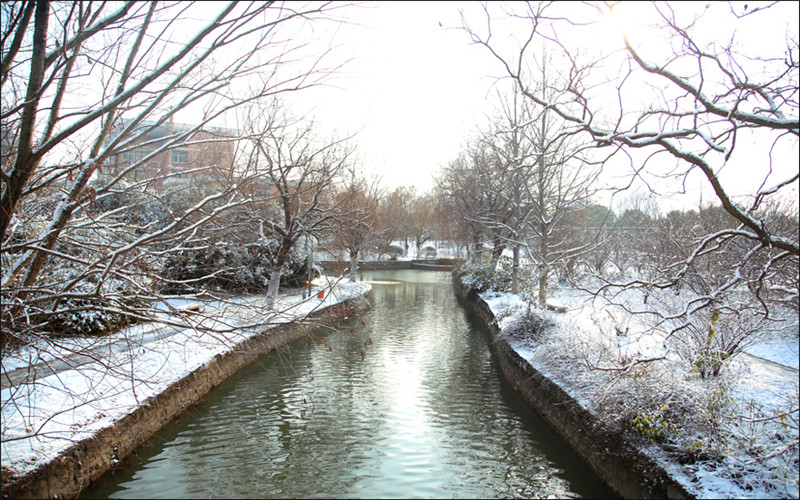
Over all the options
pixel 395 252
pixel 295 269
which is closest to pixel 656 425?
pixel 295 269

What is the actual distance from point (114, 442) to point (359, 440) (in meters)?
3.30

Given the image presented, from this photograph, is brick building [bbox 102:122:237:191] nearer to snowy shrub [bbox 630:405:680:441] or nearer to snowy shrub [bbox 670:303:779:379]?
snowy shrub [bbox 630:405:680:441]

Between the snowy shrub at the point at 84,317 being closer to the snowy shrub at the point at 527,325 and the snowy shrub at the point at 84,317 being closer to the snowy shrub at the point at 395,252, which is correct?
the snowy shrub at the point at 527,325

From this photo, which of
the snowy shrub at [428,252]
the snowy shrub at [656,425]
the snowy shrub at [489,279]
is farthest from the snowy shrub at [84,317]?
the snowy shrub at [428,252]

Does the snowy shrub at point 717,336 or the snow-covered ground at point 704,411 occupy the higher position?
the snowy shrub at point 717,336

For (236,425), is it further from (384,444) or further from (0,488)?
(0,488)

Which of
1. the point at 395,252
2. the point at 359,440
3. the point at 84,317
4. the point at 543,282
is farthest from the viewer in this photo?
the point at 395,252

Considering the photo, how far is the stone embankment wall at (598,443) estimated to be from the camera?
5.43m

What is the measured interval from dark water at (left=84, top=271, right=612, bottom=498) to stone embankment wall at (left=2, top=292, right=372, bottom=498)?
0.62ft

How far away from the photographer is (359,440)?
7.75 meters

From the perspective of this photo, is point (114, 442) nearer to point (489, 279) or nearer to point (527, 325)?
point (527, 325)

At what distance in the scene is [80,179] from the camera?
4.08 m

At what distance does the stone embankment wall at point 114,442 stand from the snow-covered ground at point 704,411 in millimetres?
3890

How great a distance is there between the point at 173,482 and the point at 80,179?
13.5 ft
